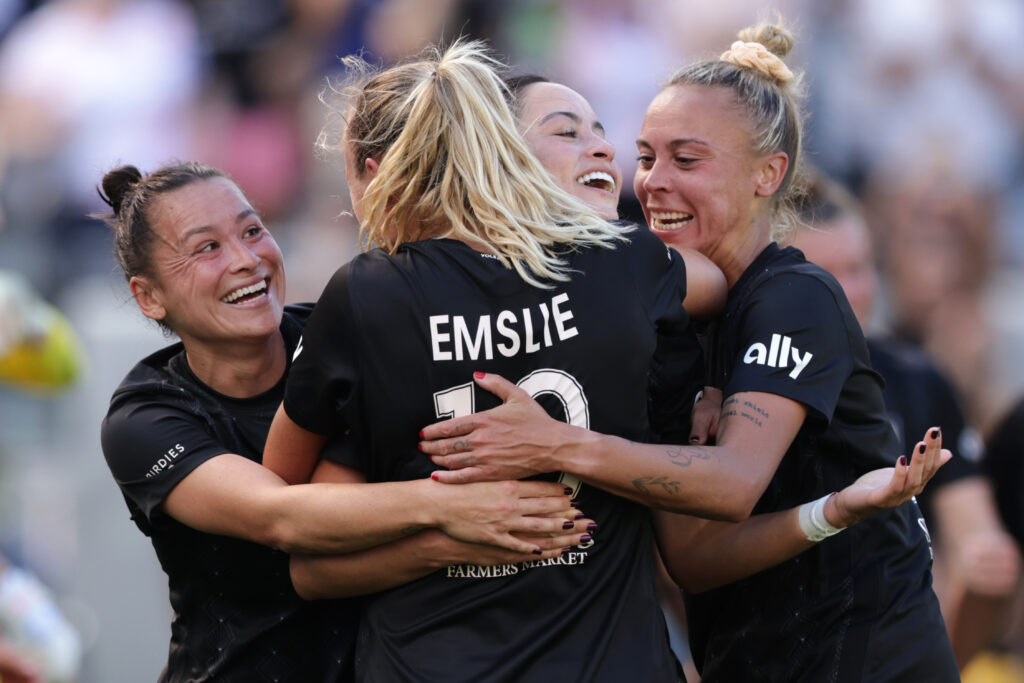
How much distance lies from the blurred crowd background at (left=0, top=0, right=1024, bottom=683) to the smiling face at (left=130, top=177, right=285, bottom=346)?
11.8 ft

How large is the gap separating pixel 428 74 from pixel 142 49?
6105 millimetres

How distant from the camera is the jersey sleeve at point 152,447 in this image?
2963 mm

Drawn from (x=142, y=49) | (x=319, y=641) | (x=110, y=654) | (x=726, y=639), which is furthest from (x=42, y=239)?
(x=726, y=639)

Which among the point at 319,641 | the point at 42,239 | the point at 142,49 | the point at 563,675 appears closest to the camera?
the point at 563,675

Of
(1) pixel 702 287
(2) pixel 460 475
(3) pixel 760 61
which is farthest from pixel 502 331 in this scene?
(3) pixel 760 61

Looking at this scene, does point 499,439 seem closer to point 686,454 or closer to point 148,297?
point 686,454

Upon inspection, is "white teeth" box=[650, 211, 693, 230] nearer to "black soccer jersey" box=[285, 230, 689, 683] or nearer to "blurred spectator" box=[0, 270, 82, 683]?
"black soccer jersey" box=[285, 230, 689, 683]

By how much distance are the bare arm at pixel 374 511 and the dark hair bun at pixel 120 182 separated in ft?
3.50

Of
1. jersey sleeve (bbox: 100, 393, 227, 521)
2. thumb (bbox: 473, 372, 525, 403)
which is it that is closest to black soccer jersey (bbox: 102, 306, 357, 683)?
jersey sleeve (bbox: 100, 393, 227, 521)

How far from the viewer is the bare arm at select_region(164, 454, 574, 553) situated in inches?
100

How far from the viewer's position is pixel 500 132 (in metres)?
2.68

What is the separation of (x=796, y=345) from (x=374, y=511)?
1020mm

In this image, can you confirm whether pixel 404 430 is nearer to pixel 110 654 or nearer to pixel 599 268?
pixel 599 268

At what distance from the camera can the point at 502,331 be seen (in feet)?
8.39
